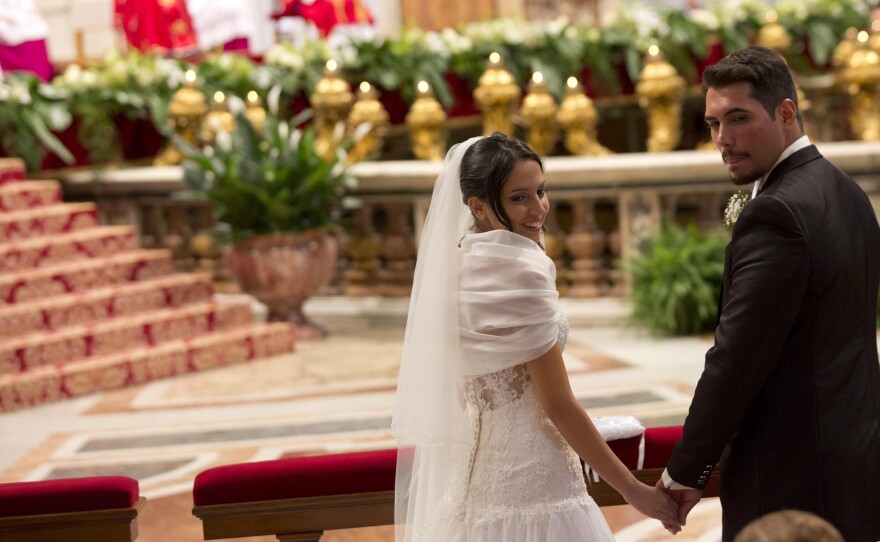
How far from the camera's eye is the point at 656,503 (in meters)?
2.88

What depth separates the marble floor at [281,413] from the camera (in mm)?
5348

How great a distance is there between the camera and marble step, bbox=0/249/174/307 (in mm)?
8266

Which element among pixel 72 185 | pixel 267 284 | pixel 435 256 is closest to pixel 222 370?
pixel 267 284

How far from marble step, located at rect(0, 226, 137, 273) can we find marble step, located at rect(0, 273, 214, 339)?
0.36 m

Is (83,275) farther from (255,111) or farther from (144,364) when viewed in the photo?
(255,111)

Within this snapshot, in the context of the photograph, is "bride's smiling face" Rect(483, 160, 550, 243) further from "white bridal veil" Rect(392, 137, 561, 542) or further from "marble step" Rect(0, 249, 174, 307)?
"marble step" Rect(0, 249, 174, 307)

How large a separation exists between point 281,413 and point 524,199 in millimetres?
4210

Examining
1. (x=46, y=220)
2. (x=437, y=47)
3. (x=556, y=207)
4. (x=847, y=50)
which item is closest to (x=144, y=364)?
(x=46, y=220)

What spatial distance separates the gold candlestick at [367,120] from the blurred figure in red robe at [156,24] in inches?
196

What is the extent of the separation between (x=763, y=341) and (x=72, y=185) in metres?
8.45

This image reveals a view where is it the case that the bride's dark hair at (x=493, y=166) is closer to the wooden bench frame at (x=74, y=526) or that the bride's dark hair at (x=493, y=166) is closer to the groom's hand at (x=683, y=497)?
the groom's hand at (x=683, y=497)

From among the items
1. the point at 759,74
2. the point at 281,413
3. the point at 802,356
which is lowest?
the point at 281,413

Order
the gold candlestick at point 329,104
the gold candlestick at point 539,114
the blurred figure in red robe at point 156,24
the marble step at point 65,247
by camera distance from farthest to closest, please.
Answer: the blurred figure in red robe at point 156,24 → the gold candlestick at point 329,104 → the gold candlestick at point 539,114 → the marble step at point 65,247

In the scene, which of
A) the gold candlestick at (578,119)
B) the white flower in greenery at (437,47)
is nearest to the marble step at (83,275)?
the white flower in greenery at (437,47)
